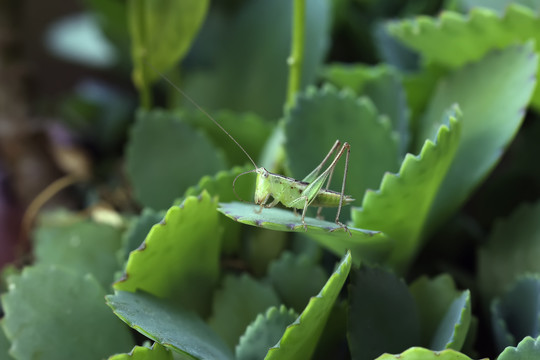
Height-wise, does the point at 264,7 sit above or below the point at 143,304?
above

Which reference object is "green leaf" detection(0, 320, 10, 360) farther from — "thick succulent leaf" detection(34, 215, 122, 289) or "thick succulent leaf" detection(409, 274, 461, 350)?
"thick succulent leaf" detection(409, 274, 461, 350)

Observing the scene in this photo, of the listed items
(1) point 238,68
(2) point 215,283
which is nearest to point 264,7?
(1) point 238,68

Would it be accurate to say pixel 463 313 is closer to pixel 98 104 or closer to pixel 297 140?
pixel 297 140

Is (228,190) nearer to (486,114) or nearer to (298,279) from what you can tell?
(298,279)

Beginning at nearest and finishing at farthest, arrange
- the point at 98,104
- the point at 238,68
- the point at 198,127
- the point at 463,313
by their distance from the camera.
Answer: the point at 463,313
the point at 198,127
the point at 238,68
the point at 98,104

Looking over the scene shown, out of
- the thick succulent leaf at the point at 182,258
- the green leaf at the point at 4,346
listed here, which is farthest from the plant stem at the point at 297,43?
the green leaf at the point at 4,346

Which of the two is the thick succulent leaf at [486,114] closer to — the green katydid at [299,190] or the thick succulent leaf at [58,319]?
the green katydid at [299,190]

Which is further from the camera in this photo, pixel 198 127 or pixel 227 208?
pixel 198 127
